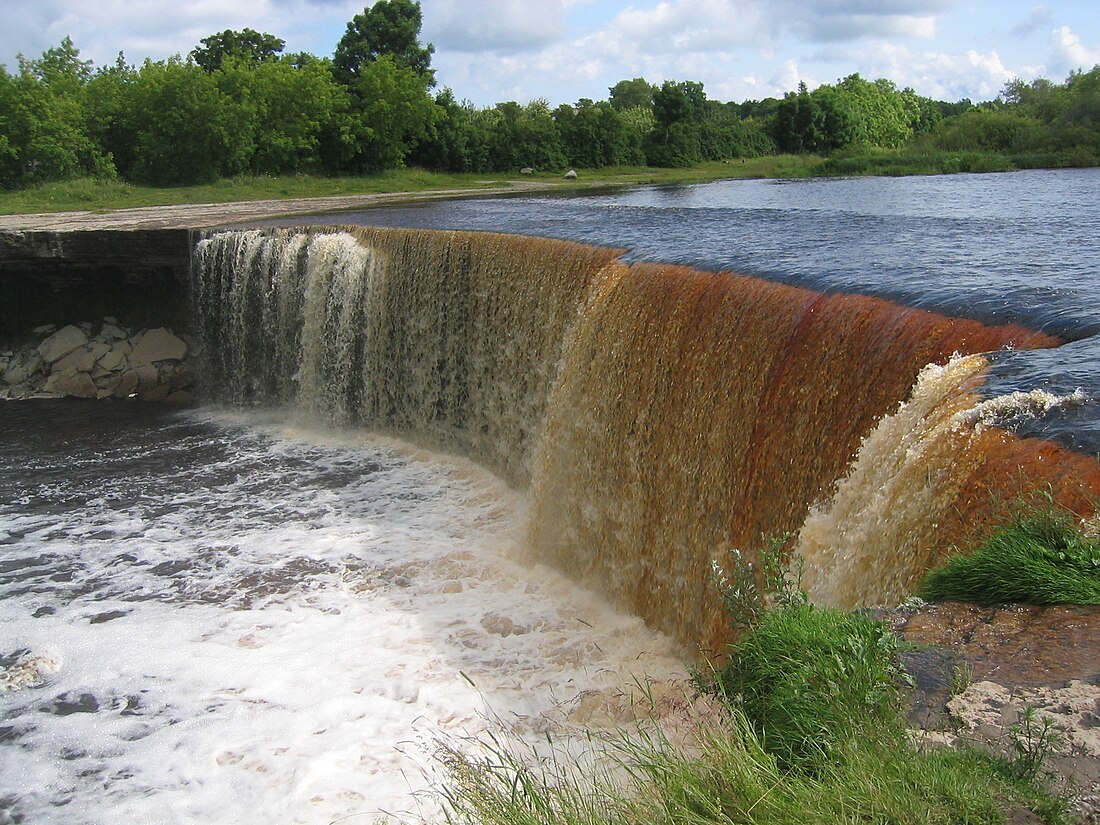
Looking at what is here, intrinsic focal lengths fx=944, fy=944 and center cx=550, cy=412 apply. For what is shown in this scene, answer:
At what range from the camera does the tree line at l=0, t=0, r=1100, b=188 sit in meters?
29.2

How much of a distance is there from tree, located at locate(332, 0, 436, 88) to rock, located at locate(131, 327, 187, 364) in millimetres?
30623

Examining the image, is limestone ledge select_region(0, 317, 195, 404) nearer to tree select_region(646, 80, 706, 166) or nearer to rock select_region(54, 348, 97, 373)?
rock select_region(54, 348, 97, 373)

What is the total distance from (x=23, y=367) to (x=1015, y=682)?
56.7 feet

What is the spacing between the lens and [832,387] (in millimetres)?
6094

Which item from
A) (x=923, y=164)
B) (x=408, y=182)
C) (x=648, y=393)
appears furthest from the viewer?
(x=408, y=182)

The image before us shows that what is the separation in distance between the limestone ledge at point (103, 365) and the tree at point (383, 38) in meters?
30.3

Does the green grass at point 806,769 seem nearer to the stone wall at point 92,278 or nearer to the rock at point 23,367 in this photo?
the stone wall at point 92,278

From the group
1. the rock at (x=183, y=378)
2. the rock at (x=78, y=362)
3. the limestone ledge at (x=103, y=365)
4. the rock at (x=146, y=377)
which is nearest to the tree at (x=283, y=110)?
the limestone ledge at (x=103, y=365)

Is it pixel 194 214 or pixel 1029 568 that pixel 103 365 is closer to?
pixel 194 214

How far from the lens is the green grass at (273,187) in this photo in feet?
79.0

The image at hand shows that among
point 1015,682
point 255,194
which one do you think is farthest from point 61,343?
point 1015,682

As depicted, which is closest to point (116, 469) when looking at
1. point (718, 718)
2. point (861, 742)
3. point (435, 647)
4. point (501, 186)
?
point (435, 647)

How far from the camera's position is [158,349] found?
1628cm

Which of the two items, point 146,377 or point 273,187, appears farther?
point 273,187
